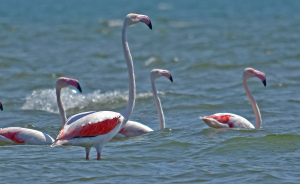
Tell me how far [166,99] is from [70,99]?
2202mm

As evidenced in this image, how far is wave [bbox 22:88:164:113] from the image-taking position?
1118 cm

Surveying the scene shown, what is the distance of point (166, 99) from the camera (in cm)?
1173

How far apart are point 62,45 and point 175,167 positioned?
16.8m

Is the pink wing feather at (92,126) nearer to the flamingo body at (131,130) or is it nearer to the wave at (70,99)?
the flamingo body at (131,130)

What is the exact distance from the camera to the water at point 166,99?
6.30 meters

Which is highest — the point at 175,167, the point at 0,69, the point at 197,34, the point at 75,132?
the point at 197,34

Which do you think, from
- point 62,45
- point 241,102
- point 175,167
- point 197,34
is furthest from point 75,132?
point 197,34

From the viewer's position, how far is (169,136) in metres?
8.22

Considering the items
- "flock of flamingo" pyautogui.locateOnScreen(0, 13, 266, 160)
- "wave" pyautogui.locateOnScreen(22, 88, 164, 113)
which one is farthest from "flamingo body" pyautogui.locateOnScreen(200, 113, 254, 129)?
"wave" pyautogui.locateOnScreen(22, 88, 164, 113)

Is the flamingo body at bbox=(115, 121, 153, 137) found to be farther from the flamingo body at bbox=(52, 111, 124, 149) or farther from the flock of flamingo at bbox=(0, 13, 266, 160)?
the flamingo body at bbox=(52, 111, 124, 149)

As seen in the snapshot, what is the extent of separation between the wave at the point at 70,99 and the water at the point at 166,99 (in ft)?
0.08

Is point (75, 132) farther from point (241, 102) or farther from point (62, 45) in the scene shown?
point (62, 45)

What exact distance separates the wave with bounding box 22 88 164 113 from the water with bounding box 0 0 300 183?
2cm

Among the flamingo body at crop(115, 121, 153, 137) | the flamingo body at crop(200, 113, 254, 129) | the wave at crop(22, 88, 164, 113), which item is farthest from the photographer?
the wave at crop(22, 88, 164, 113)
